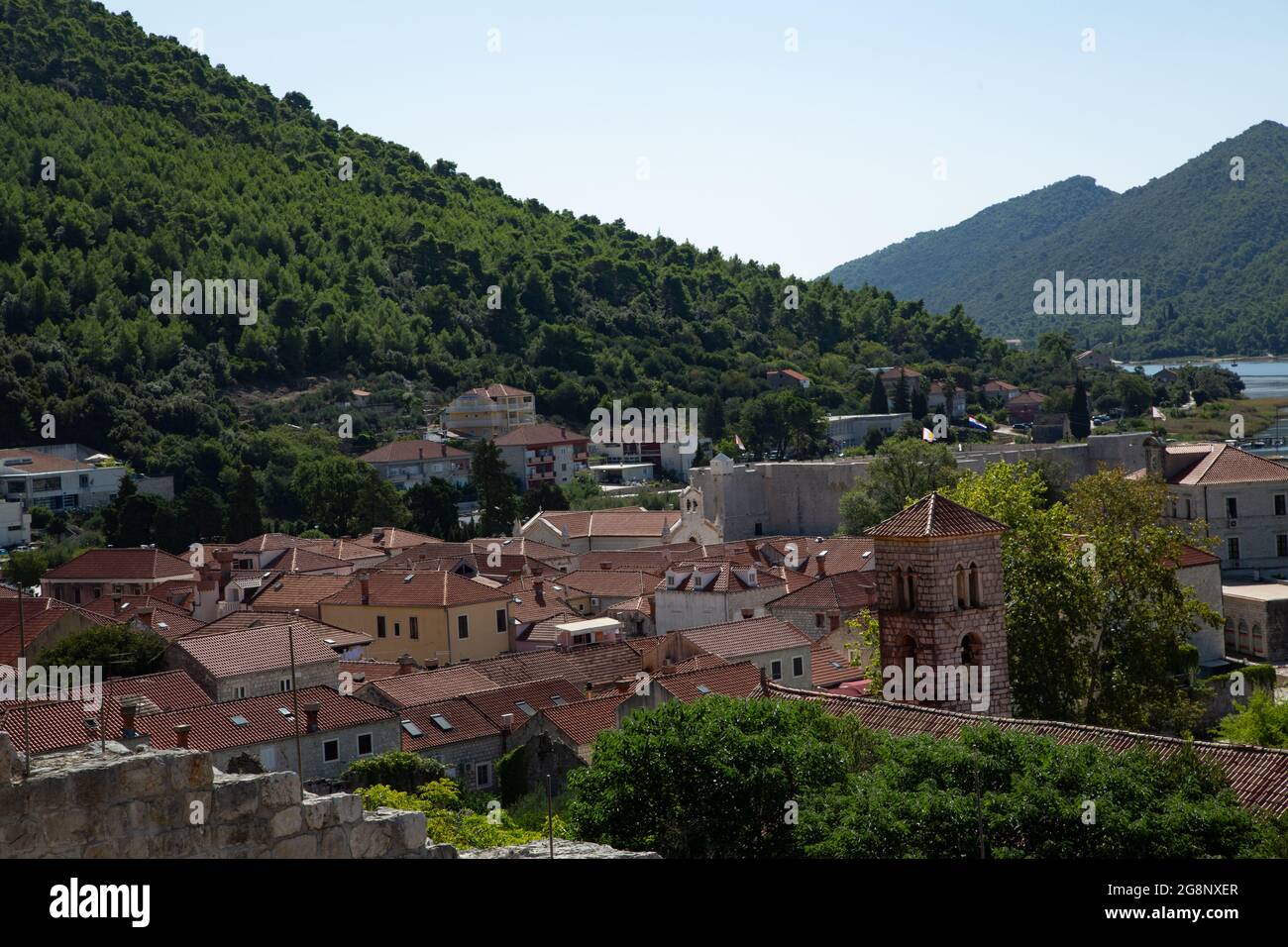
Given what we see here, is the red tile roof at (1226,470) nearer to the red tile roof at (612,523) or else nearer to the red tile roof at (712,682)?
the red tile roof at (612,523)

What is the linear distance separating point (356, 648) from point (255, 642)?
6725mm

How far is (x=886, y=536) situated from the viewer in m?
22.6

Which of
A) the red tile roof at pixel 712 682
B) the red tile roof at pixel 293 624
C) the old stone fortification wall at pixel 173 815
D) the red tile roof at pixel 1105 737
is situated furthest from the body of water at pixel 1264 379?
the old stone fortification wall at pixel 173 815

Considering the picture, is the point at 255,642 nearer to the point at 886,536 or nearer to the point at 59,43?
the point at 886,536

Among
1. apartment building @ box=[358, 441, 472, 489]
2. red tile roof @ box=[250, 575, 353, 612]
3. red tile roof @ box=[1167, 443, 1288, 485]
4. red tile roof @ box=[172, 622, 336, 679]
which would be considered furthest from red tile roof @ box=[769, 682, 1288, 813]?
apartment building @ box=[358, 441, 472, 489]

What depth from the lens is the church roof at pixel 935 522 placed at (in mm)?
22383

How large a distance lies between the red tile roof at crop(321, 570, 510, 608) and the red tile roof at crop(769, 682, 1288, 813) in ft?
77.3

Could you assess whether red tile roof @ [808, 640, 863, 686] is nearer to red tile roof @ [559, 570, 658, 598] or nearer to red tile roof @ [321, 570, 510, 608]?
red tile roof @ [321, 570, 510, 608]

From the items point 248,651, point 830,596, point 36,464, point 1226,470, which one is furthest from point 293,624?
point 36,464

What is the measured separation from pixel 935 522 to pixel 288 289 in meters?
104

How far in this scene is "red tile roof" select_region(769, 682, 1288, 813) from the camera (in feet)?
55.7

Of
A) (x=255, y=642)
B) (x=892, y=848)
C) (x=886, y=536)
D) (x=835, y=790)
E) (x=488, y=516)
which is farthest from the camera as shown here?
(x=488, y=516)

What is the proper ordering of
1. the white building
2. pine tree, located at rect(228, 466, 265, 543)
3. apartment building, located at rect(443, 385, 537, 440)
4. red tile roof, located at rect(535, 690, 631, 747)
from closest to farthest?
red tile roof, located at rect(535, 690, 631, 747), pine tree, located at rect(228, 466, 265, 543), the white building, apartment building, located at rect(443, 385, 537, 440)

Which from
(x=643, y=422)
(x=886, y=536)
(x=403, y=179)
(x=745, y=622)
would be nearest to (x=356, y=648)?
(x=745, y=622)
